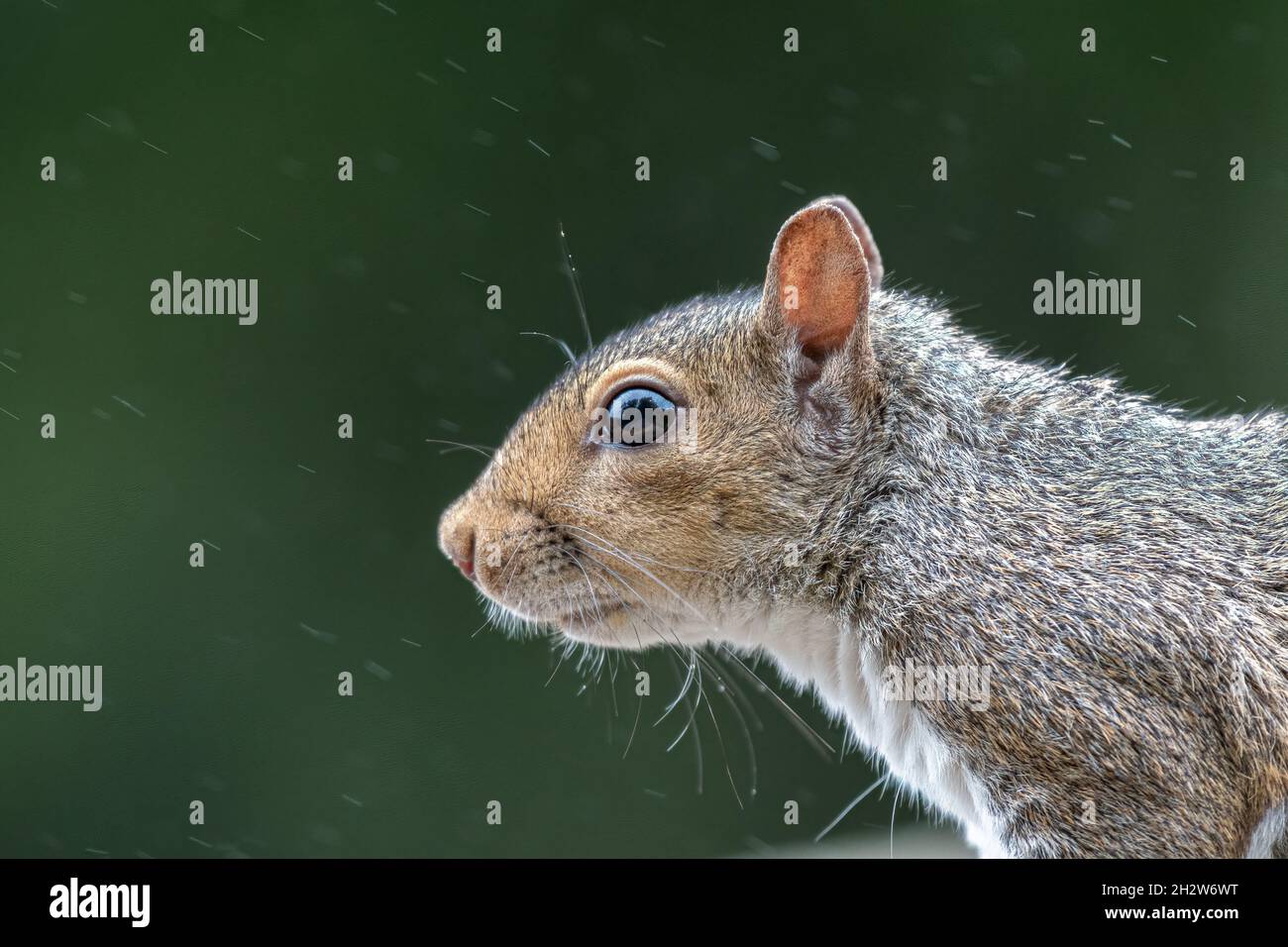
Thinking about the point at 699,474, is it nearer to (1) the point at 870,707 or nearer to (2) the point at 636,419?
(2) the point at 636,419

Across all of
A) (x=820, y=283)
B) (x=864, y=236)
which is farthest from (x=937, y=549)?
(x=864, y=236)

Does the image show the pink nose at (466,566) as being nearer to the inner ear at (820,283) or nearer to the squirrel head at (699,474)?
the squirrel head at (699,474)

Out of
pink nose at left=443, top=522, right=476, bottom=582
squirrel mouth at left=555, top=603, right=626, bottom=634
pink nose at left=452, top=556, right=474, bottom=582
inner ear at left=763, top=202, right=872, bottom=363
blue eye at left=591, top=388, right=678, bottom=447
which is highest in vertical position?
inner ear at left=763, top=202, right=872, bottom=363

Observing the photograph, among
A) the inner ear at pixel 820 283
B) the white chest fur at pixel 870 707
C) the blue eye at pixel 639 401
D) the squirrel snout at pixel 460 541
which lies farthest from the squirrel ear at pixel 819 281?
the squirrel snout at pixel 460 541

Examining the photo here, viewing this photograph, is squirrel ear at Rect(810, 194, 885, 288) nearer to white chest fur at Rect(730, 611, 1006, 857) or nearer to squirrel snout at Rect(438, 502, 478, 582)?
white chest fur at Rect(730, 611, 1006, 857)

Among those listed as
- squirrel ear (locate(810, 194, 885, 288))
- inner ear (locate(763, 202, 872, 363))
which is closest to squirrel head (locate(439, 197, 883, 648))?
inner ear (locate(763, 202, 872, 363))

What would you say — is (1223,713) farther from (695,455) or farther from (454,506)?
(454,506)

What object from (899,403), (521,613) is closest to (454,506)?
(521,613)

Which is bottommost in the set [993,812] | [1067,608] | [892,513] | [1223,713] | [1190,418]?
[993,812]

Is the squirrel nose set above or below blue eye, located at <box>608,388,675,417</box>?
below
